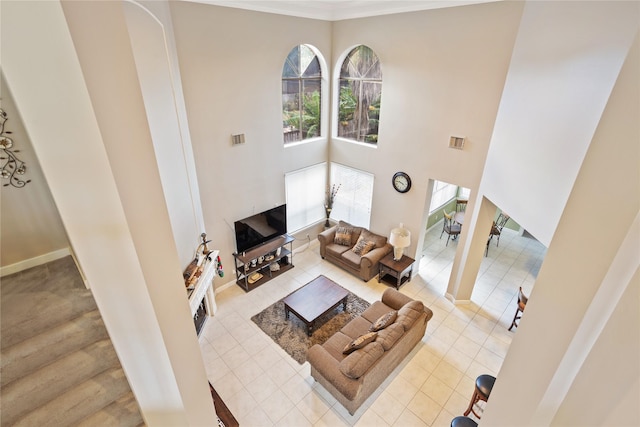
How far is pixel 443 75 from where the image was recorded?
17.1 feet

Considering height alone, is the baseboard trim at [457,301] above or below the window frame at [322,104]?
below

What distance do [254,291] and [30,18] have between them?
5.91m

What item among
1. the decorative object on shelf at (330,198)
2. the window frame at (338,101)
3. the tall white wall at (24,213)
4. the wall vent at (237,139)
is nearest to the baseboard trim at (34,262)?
the tall white wall at (24,213)

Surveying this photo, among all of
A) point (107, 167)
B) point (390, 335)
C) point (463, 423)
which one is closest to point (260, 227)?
point (390, 335)

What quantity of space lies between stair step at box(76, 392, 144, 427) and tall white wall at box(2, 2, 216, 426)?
0.04 meters

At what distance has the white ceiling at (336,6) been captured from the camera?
483 centimetres

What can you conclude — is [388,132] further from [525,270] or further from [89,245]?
[89,245]

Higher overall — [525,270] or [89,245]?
[89,245]

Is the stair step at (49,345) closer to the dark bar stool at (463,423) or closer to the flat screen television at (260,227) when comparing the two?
the dark bar stool at (463,423)

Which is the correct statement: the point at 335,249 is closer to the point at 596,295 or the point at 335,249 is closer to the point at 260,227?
the point at 260,227

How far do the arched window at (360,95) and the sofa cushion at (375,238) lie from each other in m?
2.03

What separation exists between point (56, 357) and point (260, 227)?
5185 millimetres

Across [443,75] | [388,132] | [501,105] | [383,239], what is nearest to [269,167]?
[388,132]

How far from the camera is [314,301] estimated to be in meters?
5.60
